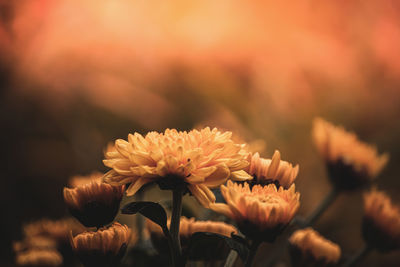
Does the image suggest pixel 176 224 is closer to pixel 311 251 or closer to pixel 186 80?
pixel 311 251

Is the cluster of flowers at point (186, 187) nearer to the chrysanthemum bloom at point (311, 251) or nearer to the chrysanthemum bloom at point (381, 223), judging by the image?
A: the chrysanthemum bloom at point (311, 251)

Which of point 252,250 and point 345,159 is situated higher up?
point 345,159

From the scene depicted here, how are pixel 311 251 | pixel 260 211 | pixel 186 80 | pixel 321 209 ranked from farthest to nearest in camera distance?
pixel 186 80, pixel 321 209, pixel 311 251, pixel 260 211

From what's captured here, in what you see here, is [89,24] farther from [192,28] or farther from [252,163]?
[252,163]

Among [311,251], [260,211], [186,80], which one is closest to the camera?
[260,211]

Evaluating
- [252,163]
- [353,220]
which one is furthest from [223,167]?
[353,220]

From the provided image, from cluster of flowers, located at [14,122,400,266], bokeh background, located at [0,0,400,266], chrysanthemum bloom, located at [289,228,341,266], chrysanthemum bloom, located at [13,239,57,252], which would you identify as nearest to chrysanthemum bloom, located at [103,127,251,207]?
cluster of flowers, located at [14,122,400,266]

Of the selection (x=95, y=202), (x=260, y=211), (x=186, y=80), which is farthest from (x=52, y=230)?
(x=186, y=80)
